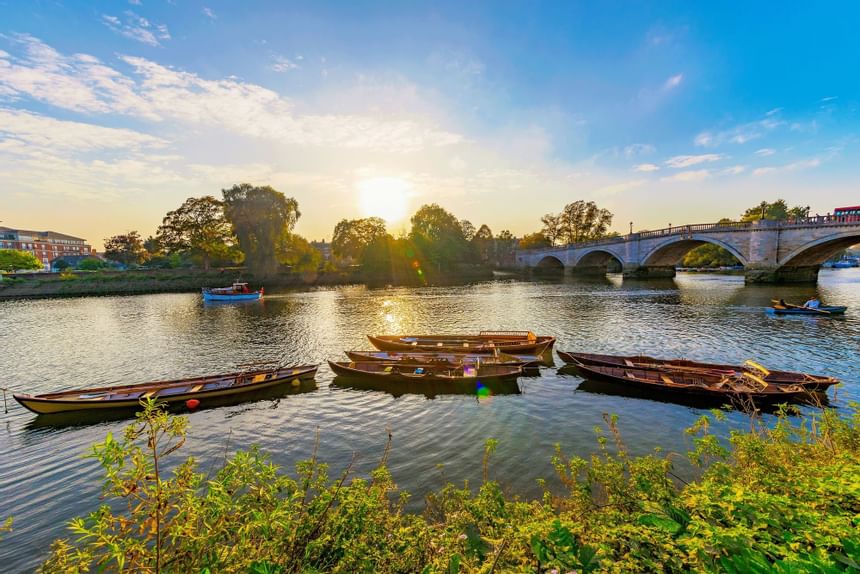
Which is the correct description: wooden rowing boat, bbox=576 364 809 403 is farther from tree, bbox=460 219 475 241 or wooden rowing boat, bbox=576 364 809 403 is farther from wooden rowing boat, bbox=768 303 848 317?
tree, bbox=460 219 475 241

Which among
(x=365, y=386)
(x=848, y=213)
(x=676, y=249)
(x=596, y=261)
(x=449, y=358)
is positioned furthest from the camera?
(x=596, y=261)

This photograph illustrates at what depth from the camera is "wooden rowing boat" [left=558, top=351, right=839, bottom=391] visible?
586 inches

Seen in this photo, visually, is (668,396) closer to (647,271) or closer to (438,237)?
(647,271)

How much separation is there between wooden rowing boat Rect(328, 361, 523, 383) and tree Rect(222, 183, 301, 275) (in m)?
63.1

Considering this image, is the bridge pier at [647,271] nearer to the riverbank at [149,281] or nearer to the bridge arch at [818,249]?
the bridge arch at [818,249]

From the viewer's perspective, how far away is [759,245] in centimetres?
5162

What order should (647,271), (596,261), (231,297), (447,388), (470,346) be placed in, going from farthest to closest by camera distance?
1. (596,261)
2. (647,271)
3. (231,297)
4. (470,346)
5. (447,388)

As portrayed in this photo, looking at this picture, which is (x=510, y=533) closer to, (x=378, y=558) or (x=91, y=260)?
(x=378, y=558)

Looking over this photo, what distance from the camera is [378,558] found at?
5.01 m

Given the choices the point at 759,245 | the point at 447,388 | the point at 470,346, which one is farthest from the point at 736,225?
the point at 447,388

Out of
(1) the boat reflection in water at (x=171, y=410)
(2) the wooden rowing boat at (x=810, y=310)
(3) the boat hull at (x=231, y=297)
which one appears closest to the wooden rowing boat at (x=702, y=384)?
(1) the boat reflection in water at (x=171, y=410)

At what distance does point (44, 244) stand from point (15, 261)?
69920 mm

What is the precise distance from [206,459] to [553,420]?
42.7 feet

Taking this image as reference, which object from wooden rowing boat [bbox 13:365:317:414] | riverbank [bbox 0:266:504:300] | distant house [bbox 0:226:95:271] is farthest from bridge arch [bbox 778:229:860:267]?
distant house [bbox 0:226:95:271]
